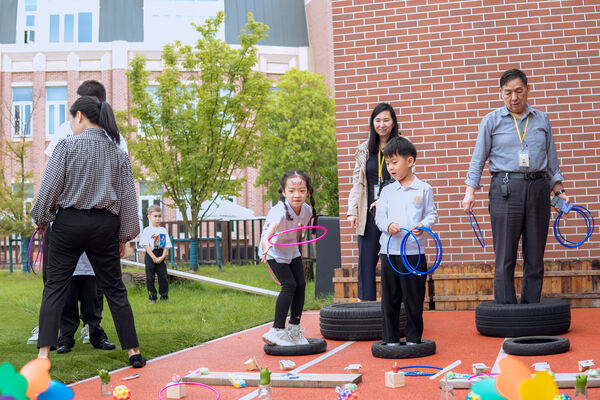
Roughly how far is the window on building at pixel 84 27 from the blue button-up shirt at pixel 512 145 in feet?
98.6

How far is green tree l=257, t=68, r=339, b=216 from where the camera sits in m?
27.5

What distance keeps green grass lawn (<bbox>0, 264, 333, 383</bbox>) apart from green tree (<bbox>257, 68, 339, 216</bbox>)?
47.1 ft

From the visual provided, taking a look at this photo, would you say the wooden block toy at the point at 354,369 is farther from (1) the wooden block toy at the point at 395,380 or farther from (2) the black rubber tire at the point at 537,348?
(2) the black rubber tire at the point at 537,348

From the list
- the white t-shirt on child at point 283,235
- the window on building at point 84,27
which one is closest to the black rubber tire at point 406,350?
the white t-shirt on child at point 283,235

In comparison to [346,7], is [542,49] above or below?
below

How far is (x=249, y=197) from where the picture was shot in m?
32.5

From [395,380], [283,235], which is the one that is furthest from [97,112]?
[395,380]

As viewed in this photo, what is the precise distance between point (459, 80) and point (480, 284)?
2.41m

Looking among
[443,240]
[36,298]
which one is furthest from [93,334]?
[36,298]

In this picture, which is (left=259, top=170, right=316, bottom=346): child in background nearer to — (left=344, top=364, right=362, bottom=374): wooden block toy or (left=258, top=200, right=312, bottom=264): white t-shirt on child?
(left=258, top=200, right=312, bottom=264): white t-shirt on child

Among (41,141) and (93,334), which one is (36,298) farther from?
(41,141)

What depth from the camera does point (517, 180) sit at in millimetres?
5836

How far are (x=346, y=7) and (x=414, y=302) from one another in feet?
15.2

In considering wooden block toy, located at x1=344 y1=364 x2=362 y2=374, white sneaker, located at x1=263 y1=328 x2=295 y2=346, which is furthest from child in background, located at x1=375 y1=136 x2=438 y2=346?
wooden block toy, located at x1=344 y1=364 x2=362 y2=374
